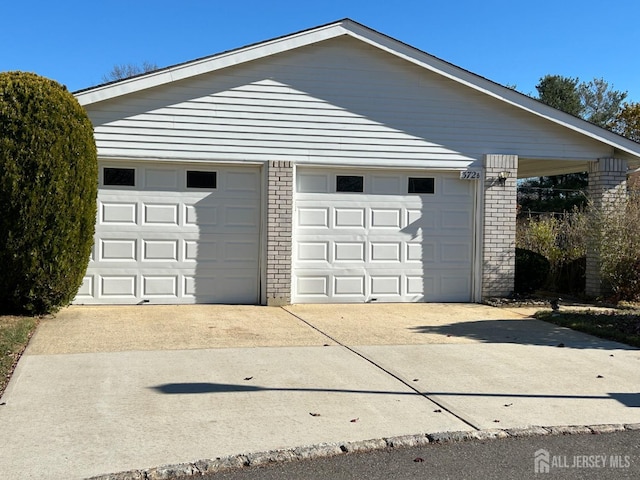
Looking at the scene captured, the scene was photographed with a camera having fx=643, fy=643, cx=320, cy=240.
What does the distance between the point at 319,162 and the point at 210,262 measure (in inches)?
101

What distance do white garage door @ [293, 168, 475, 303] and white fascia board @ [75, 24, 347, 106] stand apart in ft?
7.07

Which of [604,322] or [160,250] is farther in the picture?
[160,250]

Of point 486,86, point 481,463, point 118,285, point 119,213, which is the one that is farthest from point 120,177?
point 481,463

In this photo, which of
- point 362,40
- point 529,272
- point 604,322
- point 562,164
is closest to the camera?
point 604,322

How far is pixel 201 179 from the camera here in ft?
36.0

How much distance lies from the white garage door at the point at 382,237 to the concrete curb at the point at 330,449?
675 cm

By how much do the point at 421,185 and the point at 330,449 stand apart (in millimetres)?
7999

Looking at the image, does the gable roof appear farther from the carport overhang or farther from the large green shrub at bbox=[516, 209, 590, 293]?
the large green shrub at bbox=[516, 209, 590, 293]

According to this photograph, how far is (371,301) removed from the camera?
1163 centimetres

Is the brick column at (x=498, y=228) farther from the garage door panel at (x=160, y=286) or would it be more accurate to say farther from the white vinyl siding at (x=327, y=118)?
the garage door panel at (x=160, y=286)

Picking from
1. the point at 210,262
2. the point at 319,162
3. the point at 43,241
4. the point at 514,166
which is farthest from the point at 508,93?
the point at 43,241

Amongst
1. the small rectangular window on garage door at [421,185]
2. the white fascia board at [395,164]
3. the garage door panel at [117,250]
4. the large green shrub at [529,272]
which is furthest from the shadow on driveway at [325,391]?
the large green shrub at [529,272]

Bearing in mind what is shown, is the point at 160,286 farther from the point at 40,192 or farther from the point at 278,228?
the point at 40,192

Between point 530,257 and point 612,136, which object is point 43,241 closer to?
point 530,257
